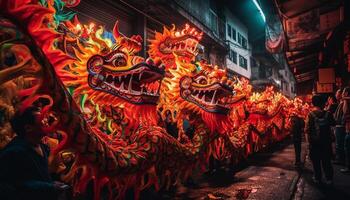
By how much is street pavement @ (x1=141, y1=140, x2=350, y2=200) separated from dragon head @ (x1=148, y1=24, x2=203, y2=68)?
260 cm

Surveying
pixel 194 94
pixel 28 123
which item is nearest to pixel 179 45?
pixel 194 94

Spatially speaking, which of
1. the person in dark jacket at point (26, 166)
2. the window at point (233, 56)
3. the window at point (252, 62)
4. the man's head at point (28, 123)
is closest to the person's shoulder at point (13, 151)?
the person in dark jacket at point (26, 166)

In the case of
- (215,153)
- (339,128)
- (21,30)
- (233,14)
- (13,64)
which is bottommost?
(215,153)

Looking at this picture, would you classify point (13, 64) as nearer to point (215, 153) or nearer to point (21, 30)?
point (21, 30)

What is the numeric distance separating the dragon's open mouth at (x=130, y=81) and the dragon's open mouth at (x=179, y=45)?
6.23 feet

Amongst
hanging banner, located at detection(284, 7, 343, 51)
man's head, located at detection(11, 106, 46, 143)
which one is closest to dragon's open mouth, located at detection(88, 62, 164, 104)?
man's head, located at detection(11, 106, 46, 143)

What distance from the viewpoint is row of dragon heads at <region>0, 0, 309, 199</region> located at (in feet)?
7.89

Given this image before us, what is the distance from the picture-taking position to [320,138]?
562 centimetres

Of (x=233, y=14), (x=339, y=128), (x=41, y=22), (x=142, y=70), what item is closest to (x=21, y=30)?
(x=41, y=22)

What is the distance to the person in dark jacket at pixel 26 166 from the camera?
5.83 feet

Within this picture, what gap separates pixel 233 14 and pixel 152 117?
854 inches

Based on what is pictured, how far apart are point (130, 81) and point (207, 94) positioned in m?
2.07

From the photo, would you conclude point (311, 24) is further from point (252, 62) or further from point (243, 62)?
point (252, 62)

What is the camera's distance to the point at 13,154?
183cm
